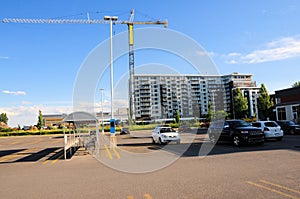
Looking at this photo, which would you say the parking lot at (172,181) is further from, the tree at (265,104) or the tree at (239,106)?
the tree at (239,106)

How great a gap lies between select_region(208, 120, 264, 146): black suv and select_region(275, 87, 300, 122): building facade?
2726 cm

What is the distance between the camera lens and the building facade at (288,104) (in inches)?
1557

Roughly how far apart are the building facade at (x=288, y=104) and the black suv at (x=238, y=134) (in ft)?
89.4

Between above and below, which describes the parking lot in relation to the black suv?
below

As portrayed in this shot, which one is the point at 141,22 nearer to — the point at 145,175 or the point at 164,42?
the point at 164,42

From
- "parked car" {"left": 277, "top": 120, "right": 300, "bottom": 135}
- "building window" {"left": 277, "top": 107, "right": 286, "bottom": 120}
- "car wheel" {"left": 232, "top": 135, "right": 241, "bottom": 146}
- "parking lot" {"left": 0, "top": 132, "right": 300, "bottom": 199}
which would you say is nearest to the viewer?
"parking lot" {"left": 0, "top": 132, "right": 300, "bottom": 199}

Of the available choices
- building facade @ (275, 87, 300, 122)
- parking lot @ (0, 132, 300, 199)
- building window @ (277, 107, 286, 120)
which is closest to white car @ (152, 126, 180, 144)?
parking lot @ (0, 132, 300, 199)

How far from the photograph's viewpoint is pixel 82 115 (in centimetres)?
1614

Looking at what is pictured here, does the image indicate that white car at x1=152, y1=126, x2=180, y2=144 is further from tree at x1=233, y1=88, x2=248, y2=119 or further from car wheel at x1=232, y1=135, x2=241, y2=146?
tree at x1=233, y1=88, x2=248, y2=119

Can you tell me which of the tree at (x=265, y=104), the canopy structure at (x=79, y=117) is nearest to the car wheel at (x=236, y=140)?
the canopy structure at (x=79, y=117)

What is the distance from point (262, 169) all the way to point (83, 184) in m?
5.41

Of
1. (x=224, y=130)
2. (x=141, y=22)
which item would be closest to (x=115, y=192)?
(x=224, y=130)

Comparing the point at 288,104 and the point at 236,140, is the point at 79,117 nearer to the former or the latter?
the point at 236,140

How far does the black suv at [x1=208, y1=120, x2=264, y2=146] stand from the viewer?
1455 centimetres
